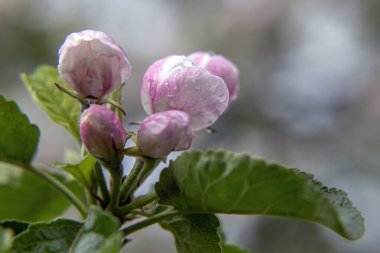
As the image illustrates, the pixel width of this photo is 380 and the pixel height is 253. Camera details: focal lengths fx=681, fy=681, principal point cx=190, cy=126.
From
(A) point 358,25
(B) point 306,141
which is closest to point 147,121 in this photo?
(B) point 306,141

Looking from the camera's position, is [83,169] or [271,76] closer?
[83,169]

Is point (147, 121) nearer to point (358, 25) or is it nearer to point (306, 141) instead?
point (306, 141)

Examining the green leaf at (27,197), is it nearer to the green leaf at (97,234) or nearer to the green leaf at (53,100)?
the green leaf at (53,100)

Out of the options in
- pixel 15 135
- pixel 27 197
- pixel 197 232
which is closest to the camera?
pixel 197 232

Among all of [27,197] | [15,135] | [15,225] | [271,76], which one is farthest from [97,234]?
[271,76]

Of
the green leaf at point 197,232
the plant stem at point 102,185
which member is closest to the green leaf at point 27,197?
the plant stem at point 102,185

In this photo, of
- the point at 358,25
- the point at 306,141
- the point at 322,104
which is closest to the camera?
the point at 306,141

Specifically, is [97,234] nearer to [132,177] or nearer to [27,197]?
[132,177]

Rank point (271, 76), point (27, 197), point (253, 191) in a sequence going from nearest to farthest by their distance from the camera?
point (253, 191) < point (27, 197) < point (271, 76)
